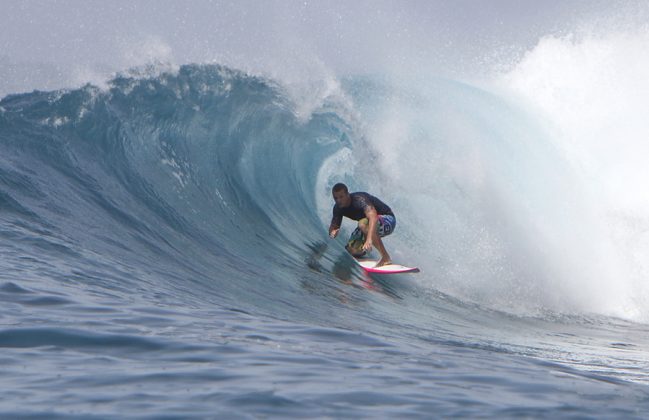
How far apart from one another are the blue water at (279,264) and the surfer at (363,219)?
355 mm

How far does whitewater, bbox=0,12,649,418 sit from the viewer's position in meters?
3.53

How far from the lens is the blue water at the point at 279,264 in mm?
3451

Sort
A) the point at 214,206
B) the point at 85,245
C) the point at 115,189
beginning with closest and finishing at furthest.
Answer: the point at 85,245 < the point at 115,189 < the point at 214,206

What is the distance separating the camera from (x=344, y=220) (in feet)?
39.2

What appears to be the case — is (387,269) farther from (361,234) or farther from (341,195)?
(341,195)

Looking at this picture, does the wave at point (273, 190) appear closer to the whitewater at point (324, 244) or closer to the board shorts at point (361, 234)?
the whitewater at point (324, 244)

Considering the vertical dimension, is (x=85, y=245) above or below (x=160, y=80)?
below

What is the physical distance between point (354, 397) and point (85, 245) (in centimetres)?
400

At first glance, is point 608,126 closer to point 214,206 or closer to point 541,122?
point 541,122

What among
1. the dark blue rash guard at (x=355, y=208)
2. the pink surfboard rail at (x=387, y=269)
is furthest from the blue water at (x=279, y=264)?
the dark blue rash guard at (x=355, y=208)

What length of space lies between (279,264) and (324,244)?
219 cm

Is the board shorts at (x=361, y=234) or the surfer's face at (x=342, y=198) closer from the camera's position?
the surfer's face at (x=342, y=198)

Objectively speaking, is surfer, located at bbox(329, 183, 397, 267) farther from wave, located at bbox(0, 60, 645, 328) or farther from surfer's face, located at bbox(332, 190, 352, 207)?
wave, located at bbox(0, 60, 645, 328)

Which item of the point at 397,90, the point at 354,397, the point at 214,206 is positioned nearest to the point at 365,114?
the point at 397,90
